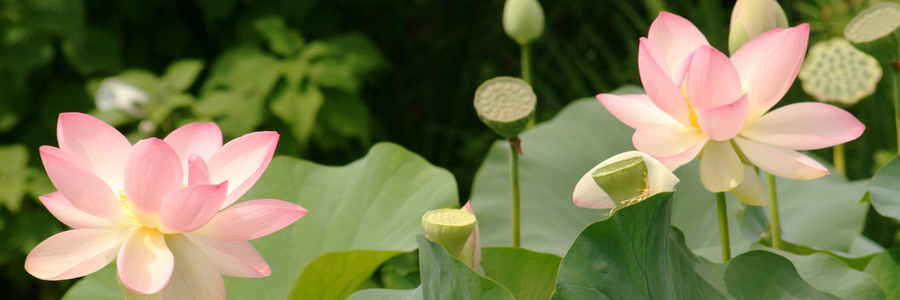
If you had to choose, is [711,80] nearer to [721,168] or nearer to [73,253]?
[721,168]

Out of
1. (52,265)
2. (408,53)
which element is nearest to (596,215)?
(52,265)

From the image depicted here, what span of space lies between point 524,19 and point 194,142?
0.32m

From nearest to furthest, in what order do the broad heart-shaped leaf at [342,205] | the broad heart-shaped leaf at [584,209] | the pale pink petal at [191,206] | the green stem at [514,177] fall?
the pale pink petal at [191,206]
the green stem at [514,177]
the broad heart-shaped leaf at [342,205]
the broad heart-shaped leaf at [584,209]

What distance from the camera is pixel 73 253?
0.29m

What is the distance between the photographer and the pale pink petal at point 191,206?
10.7 inches

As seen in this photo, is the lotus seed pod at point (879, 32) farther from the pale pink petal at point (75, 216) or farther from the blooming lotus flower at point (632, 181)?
the pale pink petal at point (75, 216)

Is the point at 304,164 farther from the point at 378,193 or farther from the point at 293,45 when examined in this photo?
the point at 293,45

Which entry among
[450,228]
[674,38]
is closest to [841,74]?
[674,38]

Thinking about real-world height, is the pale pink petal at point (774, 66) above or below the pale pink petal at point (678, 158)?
above

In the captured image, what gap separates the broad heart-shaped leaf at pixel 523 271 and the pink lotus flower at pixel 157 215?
0.47ft

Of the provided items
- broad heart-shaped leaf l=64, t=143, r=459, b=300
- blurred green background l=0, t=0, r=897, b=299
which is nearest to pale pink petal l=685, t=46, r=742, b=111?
broad heart-shaped leaf l=64, t=143, r=459, b=300

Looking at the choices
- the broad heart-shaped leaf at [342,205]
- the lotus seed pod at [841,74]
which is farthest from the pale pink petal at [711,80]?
the lotus seed pod at [841,74]

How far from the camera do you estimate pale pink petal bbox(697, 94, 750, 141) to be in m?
0.30

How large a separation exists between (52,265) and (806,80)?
26.1 inches
